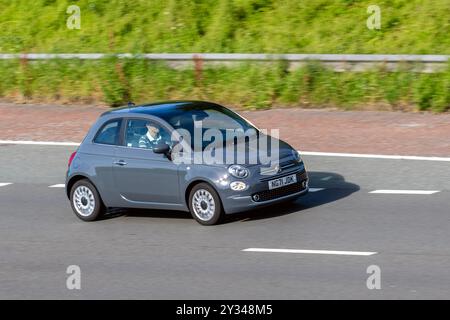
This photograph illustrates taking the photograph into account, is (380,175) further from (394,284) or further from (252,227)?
(394,284)

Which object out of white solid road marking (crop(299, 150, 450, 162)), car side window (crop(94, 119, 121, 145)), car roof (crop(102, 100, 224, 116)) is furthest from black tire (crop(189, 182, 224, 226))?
white solid road marking (crop(299, 150, 450, 162))

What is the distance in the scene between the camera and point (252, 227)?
12.6m

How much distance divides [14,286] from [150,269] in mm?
1505

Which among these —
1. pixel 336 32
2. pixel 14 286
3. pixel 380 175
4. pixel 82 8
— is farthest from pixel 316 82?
pixel 14 286

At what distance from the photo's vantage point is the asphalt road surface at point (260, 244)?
9.95 metres

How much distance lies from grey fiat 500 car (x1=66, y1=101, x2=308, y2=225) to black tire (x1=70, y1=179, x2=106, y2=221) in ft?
0.05

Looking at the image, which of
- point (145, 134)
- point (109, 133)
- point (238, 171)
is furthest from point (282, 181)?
point (109, 133)

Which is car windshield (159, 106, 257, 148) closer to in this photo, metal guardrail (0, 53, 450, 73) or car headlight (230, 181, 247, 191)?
car headlight (230, 181, 247, 191)

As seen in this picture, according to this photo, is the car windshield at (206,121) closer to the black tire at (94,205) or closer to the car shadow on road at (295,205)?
the car shadow on road at (295,205)

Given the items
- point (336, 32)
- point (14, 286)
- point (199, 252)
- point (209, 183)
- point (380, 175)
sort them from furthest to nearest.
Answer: point (336, 32), point (380, 175), point (209, 183), point (199, 252), point (14, 286)

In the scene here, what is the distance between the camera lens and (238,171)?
1245 cm

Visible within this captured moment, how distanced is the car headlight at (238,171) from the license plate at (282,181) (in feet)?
1.20

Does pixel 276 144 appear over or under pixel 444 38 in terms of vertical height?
under

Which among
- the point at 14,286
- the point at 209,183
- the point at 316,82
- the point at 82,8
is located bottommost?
the point at 14,286
